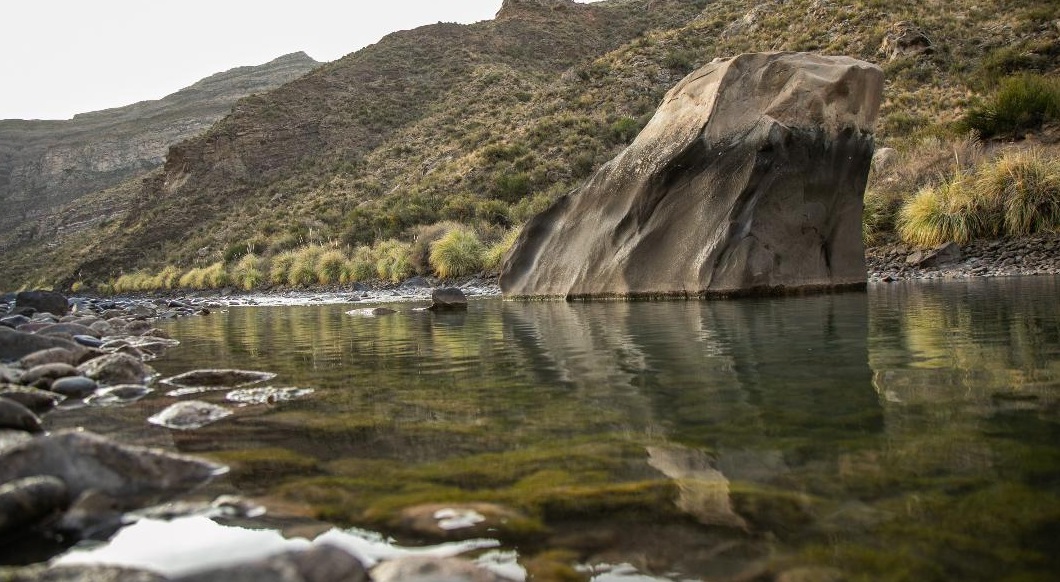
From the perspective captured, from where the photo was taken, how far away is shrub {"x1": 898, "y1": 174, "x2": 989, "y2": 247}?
39.9ft

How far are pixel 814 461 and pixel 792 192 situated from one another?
28.3 ft

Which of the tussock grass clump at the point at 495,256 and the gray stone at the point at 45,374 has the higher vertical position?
the tussock grass clump at the point at 495,256

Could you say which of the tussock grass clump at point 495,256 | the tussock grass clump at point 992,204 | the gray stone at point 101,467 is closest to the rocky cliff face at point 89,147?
→ the tussock grass clump at point 495,256

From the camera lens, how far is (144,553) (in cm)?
163

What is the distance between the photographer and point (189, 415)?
324 centimetres

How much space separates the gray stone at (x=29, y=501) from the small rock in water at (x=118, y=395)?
82.8 inches

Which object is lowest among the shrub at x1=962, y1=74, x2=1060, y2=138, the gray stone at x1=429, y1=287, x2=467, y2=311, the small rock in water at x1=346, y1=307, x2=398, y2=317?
the small rock in water at x1=346, y1=307, x2=398, y2=317

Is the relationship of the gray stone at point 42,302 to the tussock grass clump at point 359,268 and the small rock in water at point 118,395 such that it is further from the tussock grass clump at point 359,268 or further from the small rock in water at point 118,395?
the small rock in water at point 118,395

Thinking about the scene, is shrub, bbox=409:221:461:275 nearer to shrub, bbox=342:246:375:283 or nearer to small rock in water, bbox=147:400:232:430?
Result: shrub, bbox=342:246:375:283

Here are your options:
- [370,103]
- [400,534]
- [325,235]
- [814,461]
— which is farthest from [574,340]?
[370,103]

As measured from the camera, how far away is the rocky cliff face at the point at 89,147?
73.8m

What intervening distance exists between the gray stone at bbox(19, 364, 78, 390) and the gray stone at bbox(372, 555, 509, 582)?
3.75m

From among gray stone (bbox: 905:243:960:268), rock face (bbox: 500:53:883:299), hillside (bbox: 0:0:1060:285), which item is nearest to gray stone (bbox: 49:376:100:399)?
rock face (bbox: 500:53:883:299)

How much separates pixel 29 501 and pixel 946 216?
13559mm
